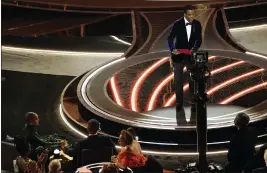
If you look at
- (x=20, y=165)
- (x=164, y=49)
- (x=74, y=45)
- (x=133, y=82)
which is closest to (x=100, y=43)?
(x=74, y=45)

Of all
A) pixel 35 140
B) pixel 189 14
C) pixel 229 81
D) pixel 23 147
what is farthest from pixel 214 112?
pixel 23 147

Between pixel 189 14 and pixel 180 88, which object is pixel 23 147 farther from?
pixel 189 14

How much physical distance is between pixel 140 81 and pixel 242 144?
2721 millimetres

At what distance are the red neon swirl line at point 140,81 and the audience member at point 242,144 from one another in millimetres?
1882

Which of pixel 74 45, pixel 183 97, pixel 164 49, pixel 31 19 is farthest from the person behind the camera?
pixel 31 19

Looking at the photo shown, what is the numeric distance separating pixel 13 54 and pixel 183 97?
133 inches

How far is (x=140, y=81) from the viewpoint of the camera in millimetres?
8281

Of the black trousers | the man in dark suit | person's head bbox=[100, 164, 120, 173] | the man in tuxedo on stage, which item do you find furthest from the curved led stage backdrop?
person's head bbox=[100, 164, 120, 173]

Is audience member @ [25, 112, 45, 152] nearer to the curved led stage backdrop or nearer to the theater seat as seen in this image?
the theater seat

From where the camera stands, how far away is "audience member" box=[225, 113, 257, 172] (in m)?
5.76

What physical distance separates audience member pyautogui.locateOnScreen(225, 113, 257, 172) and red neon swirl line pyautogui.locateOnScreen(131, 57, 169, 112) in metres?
1.88

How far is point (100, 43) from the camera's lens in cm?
1003

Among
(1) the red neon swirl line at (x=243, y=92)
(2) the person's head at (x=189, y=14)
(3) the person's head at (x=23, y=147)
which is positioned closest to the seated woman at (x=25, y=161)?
(3) the person's head at (x=23, y=147)

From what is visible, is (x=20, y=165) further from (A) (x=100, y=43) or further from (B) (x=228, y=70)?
(A) (x=100, y=43)
